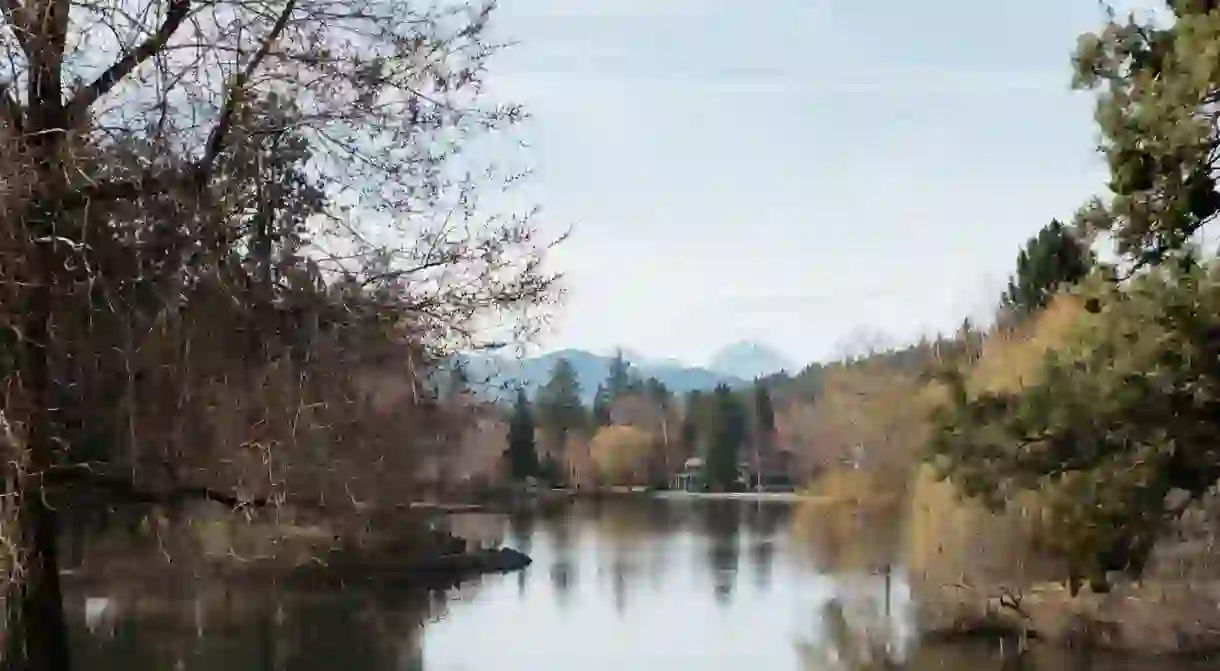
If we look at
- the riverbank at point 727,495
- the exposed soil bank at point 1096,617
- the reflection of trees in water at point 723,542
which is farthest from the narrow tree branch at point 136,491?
the riverbank at point 727,495

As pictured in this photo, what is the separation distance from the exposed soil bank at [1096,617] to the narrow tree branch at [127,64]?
17227 millimetres

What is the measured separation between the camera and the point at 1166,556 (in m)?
18.7

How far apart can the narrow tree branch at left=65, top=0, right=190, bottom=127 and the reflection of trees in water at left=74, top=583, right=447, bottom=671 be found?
939 centimetres

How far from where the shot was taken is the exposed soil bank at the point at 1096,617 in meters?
19.1

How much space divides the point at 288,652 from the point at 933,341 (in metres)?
27.9

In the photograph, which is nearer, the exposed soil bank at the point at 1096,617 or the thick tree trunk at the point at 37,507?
the thick tree trunk at the point at 37,507

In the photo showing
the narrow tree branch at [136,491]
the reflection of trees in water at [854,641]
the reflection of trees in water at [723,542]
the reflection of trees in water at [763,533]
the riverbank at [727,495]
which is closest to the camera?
the narrow tree branch at [136,491]

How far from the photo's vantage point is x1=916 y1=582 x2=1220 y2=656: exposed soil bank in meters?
19.1

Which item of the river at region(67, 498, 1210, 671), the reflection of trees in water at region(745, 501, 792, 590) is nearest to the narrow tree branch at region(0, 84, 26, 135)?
the river at region(67, 498, 1210, 671)

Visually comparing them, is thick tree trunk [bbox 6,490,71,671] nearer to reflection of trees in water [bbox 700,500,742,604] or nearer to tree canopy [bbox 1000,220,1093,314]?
reflection of trees in water [bbox 700,500,742,604]

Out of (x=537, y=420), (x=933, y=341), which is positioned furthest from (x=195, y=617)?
(x=537, y=420)

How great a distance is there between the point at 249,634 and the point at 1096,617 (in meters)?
11.4

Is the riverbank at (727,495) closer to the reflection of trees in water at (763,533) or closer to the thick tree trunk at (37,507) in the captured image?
the reflection of trees in water at (763,533)

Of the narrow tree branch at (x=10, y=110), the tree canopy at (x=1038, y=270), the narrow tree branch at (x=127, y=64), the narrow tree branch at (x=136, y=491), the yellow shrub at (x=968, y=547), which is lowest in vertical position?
the yellow shrub at (x=968, y=547)
